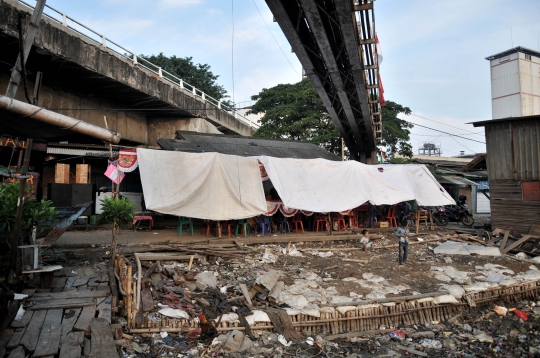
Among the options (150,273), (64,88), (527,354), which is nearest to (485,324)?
(527,354)

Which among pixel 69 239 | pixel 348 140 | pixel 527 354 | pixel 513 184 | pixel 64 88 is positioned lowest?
pixel 527 354

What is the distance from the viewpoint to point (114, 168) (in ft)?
28.9

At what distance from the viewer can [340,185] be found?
36.5 feet

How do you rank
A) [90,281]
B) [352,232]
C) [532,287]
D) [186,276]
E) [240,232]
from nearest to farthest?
[90,281], [186,276], [532,287], [240,232], [352,232]

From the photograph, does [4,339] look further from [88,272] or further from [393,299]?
[393,299]

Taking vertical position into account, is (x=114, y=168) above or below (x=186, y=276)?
above

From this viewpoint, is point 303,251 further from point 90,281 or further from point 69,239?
point 69,239

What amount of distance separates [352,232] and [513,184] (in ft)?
18.4

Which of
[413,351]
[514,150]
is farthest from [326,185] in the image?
[514,150]

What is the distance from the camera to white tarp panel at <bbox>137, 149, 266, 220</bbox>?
864 cm

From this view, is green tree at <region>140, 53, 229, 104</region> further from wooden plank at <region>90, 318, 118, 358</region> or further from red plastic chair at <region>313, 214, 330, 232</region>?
wooden plank at <region>90, 318, 118, 358</region>

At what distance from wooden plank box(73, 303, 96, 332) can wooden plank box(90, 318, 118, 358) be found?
0.21 ft

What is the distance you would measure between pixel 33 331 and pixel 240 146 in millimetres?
10277

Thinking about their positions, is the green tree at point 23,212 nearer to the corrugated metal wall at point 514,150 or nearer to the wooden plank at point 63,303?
the wooden plank at point 63,303
